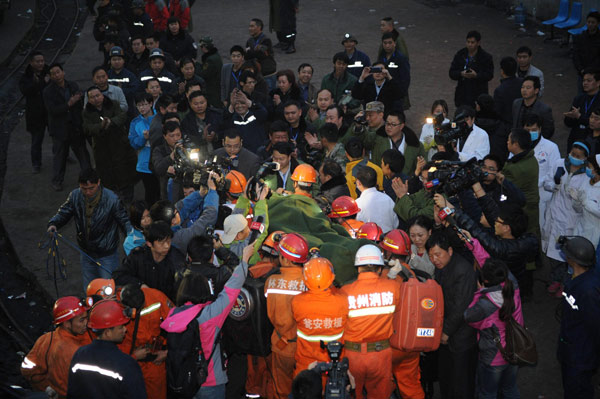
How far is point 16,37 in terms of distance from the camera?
1741 centimetres

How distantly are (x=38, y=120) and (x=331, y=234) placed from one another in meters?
6.69

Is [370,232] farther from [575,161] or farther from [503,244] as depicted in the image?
[575,161]

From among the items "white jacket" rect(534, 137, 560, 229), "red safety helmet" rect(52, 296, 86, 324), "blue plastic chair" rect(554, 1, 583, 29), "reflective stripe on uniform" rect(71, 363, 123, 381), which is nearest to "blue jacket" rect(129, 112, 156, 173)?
"red safety helmet" rect(52, 296, 86, 324)

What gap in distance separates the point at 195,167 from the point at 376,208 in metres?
1.96

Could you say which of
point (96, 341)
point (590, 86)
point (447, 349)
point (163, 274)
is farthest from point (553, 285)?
point (96, 341)

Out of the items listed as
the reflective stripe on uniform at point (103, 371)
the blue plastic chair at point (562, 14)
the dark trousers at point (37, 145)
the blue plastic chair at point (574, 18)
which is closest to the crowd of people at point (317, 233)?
the reflective stripe on uniform at point (103, 371)

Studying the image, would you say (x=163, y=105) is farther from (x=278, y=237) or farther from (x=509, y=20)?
(x=509, y=20)

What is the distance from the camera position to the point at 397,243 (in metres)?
5.82

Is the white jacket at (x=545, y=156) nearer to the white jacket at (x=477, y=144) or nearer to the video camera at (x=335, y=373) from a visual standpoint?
the white jacket at (x=477, y=144)

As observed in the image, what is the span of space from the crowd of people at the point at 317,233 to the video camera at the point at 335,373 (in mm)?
111

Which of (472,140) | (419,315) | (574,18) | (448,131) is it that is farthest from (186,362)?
(574,18)

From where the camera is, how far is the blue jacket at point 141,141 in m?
8.88

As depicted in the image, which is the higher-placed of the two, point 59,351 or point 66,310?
point 66,310

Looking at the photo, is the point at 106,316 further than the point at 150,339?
No
